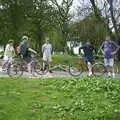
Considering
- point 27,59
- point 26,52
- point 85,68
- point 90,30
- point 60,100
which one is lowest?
point 60,100

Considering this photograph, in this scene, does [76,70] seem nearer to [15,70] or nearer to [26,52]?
[26,52]

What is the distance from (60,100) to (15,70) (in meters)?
7.57

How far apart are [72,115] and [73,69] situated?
11459 millimetres

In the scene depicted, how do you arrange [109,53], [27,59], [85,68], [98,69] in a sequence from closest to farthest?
[109,53] < [98,69] < [27,59] < [85,68]

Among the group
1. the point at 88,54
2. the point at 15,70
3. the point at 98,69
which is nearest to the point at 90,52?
the point at 88,54

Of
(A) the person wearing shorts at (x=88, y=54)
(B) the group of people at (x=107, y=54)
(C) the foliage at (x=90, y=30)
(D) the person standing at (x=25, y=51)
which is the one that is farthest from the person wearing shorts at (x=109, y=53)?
(C) the foliage at (x=90, y=30)

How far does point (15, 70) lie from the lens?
21.2 meters

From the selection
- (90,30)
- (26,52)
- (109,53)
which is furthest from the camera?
(90,30)

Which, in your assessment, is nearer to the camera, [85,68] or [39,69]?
[39,69]

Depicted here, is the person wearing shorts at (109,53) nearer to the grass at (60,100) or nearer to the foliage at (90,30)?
the grass at (60,100)

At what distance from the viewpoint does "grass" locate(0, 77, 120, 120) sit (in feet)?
39.9

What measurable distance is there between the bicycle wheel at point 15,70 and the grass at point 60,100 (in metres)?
3.42

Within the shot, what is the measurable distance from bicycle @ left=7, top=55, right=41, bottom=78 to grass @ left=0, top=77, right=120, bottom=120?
11.5 feet

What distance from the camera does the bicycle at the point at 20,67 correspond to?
69.4 feet
